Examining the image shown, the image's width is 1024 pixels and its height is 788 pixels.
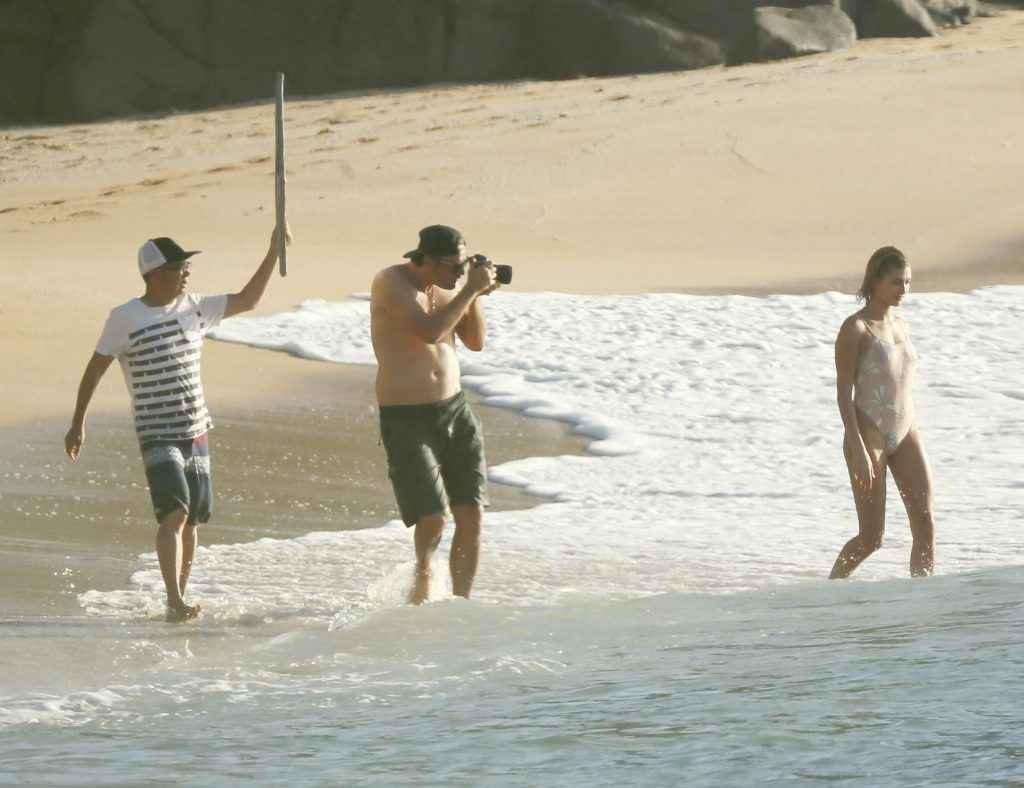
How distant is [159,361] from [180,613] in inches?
35.2

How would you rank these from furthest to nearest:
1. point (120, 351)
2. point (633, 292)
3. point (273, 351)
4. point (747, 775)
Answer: point (633, 292)
point (273, 351)
point (120, 351)
point (747, 775)

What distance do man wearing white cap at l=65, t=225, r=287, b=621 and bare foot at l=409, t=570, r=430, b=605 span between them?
0.82 m

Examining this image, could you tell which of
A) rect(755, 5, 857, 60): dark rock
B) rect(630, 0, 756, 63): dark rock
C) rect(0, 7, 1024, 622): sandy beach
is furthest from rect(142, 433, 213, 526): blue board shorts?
rect(755, 5, 857, 60): dark rock

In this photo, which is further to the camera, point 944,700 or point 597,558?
point 597,558

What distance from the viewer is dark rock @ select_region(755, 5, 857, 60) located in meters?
29.6

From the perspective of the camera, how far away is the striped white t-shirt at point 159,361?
651 cm

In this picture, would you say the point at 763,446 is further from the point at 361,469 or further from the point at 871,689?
the point at 871,689

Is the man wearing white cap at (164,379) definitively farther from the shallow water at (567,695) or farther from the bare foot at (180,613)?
the shallow water at (567,695)

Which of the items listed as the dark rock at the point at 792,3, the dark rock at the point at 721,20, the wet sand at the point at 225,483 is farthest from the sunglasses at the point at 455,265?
the dark rock at the point at 792,3

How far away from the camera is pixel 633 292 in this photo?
60.2ft

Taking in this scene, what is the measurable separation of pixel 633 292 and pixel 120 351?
1210 cm

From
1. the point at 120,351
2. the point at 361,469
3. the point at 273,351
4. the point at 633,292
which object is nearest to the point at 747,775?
the point at 120,351

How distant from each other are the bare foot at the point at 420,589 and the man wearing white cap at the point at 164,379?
82cm

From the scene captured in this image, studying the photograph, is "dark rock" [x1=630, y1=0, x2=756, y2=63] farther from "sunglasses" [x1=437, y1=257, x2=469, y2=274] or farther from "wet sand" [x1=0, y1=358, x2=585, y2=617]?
"sunglasses" [x1=437, y1=257, x2=469, y2=274]
